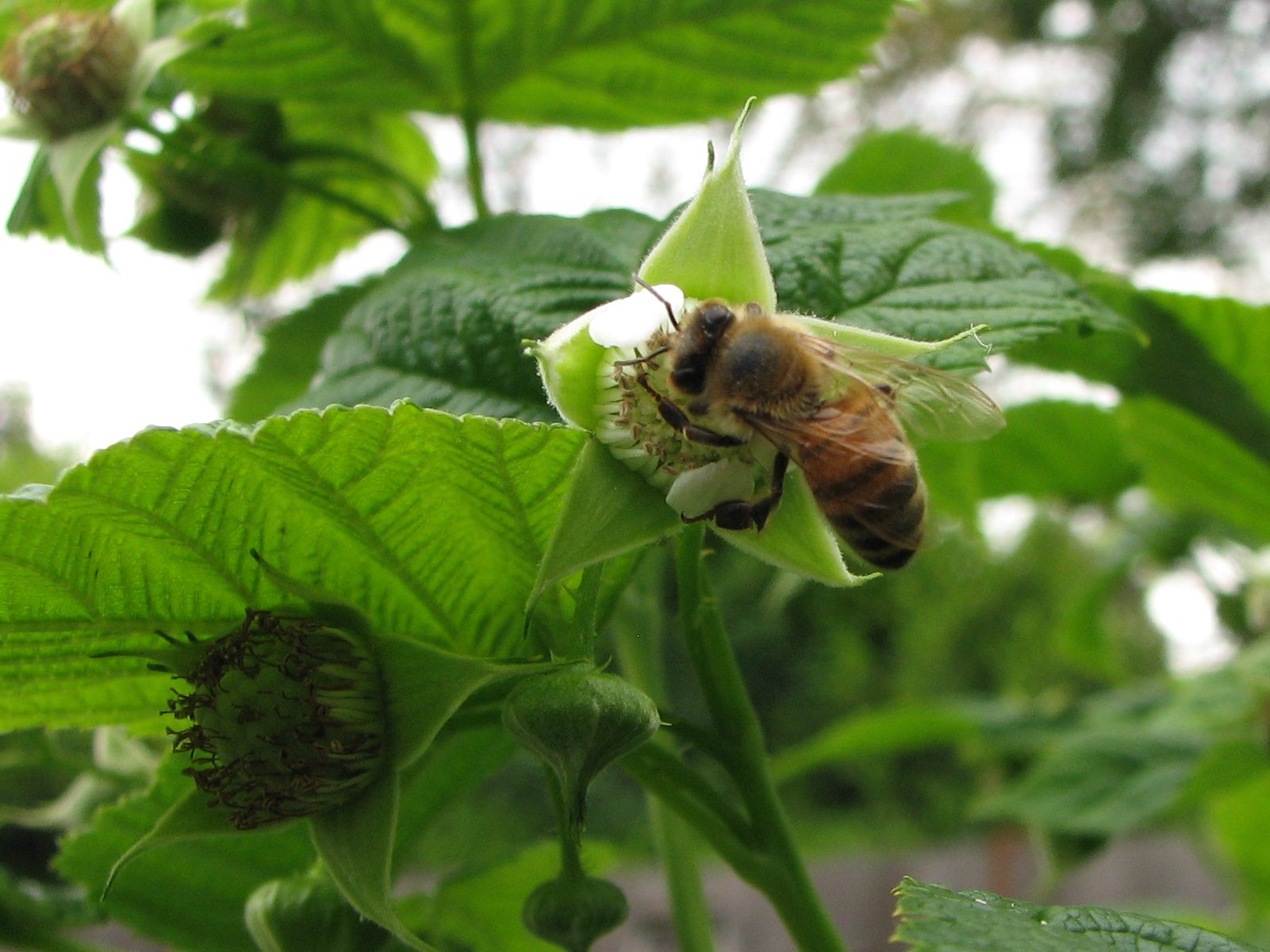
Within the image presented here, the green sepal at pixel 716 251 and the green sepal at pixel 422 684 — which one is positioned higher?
the green sepal at pixel 716 251

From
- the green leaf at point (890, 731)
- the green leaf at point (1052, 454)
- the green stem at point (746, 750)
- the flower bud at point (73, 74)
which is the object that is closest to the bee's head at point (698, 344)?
the green stem at point (746, 750)

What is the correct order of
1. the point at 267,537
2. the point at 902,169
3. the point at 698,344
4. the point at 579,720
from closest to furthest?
the point at 579,720
the point at 267,537
the point at 698,344
the point at 902,169

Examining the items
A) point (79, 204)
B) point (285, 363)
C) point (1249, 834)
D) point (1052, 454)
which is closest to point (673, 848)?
point (285, 363)

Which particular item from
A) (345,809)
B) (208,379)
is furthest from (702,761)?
(208,379)

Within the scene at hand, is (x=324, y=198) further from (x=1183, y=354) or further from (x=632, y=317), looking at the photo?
(x=1183, y=354)

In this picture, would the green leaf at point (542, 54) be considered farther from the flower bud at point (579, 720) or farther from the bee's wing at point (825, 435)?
the flower bud at point (579, 720)
